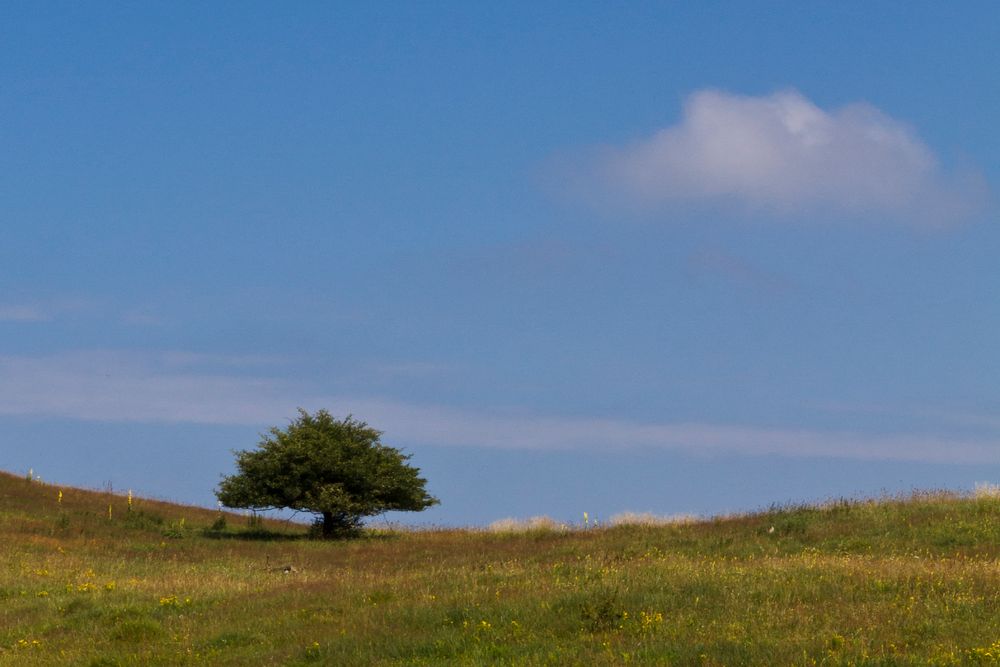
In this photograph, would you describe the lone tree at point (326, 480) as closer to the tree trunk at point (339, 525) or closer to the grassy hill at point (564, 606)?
the tree trunk at point (339, 525)

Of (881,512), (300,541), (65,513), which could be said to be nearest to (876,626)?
(881,512)

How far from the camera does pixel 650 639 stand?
13492mm

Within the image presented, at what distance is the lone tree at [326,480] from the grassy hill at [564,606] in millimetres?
9600

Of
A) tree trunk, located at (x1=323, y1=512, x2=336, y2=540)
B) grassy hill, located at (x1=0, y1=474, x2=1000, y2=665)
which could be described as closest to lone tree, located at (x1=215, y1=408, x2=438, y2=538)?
tree trunk, located at (x1=323, y1=512, x2=336, y2=540)

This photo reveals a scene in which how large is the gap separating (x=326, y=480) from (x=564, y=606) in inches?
1138

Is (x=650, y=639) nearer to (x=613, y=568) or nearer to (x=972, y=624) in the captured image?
(x=972, y=624)

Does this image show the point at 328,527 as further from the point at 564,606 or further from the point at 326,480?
the point at 564,606

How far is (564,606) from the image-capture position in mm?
15727

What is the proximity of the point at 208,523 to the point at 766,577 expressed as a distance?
36145 mm

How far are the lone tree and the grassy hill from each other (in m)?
9.60

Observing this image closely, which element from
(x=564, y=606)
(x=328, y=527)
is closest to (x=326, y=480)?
(x=328, y=527)

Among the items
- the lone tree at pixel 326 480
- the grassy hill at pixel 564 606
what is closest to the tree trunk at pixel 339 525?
the lone tree at pixel 326 480

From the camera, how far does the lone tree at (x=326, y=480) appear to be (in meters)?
42.7

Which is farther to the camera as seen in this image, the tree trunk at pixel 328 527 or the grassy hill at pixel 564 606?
the tree trunk at pixel 328 527
